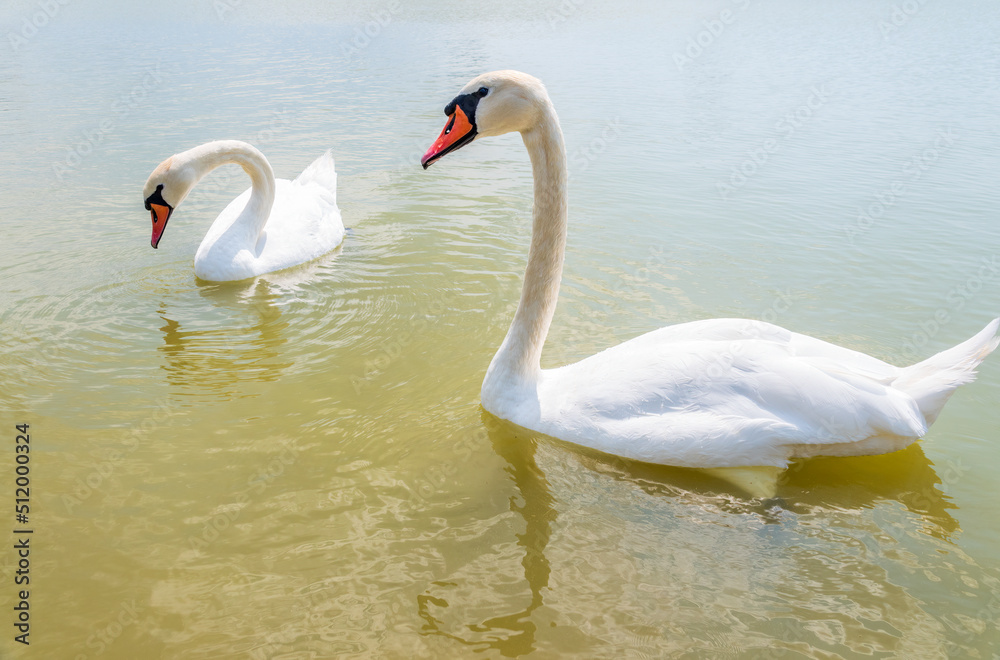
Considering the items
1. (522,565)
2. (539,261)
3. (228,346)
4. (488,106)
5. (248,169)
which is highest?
(488,106)

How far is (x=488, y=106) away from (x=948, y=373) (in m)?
2.76

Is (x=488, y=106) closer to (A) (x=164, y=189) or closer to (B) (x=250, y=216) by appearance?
(A) (x=164, y=189)

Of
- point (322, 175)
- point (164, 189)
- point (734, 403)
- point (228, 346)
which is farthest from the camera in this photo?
point (322, 175)

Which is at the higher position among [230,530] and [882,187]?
[882,187]

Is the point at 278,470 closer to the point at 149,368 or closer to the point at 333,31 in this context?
the point at 149,368

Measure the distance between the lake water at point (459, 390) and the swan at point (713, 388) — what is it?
0.23m

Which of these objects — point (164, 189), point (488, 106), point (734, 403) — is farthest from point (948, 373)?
point (164, 189)

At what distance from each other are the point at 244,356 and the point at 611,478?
281 cm

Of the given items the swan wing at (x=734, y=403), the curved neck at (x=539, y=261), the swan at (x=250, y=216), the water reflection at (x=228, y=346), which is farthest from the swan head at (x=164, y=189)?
the swan wing at (x=734, y=403)

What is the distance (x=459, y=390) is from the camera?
504cm

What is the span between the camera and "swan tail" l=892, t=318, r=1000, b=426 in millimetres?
3930

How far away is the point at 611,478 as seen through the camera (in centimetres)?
411

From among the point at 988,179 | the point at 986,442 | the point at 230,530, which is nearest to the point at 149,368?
the point at 230,530

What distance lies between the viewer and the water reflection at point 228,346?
5133 millimetres
